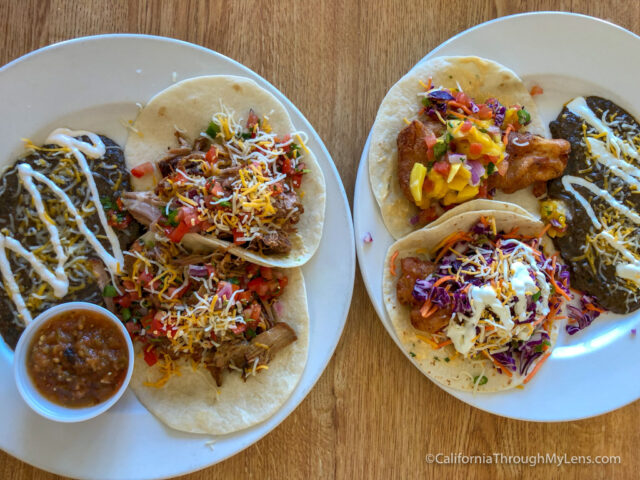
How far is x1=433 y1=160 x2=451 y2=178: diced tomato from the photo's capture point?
2926 mm

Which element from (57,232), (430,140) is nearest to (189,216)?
(57,232)

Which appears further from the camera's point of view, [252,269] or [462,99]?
[462,99]

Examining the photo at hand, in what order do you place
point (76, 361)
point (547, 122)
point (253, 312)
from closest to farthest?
1. point (76, 361)
2. point (253, 312)
3. point (547, 122)

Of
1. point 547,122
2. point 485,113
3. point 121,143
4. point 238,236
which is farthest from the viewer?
point 547,122

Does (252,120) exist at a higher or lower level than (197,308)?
higher

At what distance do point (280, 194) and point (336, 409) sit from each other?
52.9 inches

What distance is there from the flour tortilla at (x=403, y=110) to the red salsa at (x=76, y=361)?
1.60 meters

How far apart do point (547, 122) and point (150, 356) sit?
2739 millimetres

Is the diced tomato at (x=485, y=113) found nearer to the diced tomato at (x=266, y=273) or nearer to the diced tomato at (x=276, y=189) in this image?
the diced tomato at (x=276, y=189)

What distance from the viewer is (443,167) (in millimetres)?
2928

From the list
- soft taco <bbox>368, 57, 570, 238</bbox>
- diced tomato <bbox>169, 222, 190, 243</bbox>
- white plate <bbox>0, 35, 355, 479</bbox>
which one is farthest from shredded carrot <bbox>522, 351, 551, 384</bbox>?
diced tomato <bbox>169, 222, 190, 243</bbox>

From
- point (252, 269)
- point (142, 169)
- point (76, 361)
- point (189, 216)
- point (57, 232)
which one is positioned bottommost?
point (76, 361)

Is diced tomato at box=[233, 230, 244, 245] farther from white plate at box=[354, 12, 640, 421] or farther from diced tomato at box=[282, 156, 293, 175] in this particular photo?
white plate at box=[354, 12, 640, 421]

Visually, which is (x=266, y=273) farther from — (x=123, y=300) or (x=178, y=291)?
(x=123, y=300)
